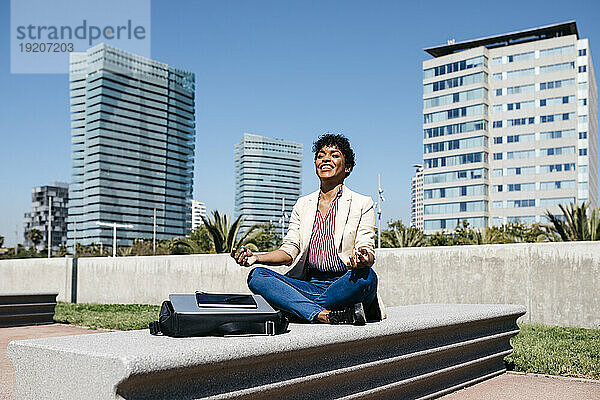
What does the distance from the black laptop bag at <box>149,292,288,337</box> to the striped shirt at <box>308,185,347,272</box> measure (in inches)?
37.2

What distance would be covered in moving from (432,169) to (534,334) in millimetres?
93198

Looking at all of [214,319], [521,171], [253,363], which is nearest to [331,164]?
[214,319]

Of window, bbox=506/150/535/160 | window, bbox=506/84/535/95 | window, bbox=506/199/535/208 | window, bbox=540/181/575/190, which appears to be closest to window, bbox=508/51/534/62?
window, bbox=506/84/535/95

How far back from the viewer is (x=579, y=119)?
299 ft

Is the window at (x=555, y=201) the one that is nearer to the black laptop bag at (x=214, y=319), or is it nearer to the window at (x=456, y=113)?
the window at (x=456, y=113)

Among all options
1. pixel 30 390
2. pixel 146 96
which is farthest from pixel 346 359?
pixel 146 96

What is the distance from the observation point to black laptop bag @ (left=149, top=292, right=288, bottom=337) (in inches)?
125

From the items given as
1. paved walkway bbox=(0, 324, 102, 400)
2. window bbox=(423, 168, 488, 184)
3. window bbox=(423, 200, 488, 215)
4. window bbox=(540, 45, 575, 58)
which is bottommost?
paved walkway bbox=(0, 324, 102, 400)

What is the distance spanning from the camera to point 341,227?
436 centimetres

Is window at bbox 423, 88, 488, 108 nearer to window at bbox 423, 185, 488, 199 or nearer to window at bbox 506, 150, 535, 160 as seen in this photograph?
window at bbox 506, 150, 535, 160

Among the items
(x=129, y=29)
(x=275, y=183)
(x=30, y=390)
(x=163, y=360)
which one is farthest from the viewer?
(x=275, y=183)

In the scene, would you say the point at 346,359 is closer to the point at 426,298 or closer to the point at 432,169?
the point at 426,298

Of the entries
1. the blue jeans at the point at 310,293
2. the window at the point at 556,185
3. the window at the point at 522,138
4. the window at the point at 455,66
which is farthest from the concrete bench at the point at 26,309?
the window at the point at 455,66

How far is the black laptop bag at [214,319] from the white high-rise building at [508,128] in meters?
93.7
